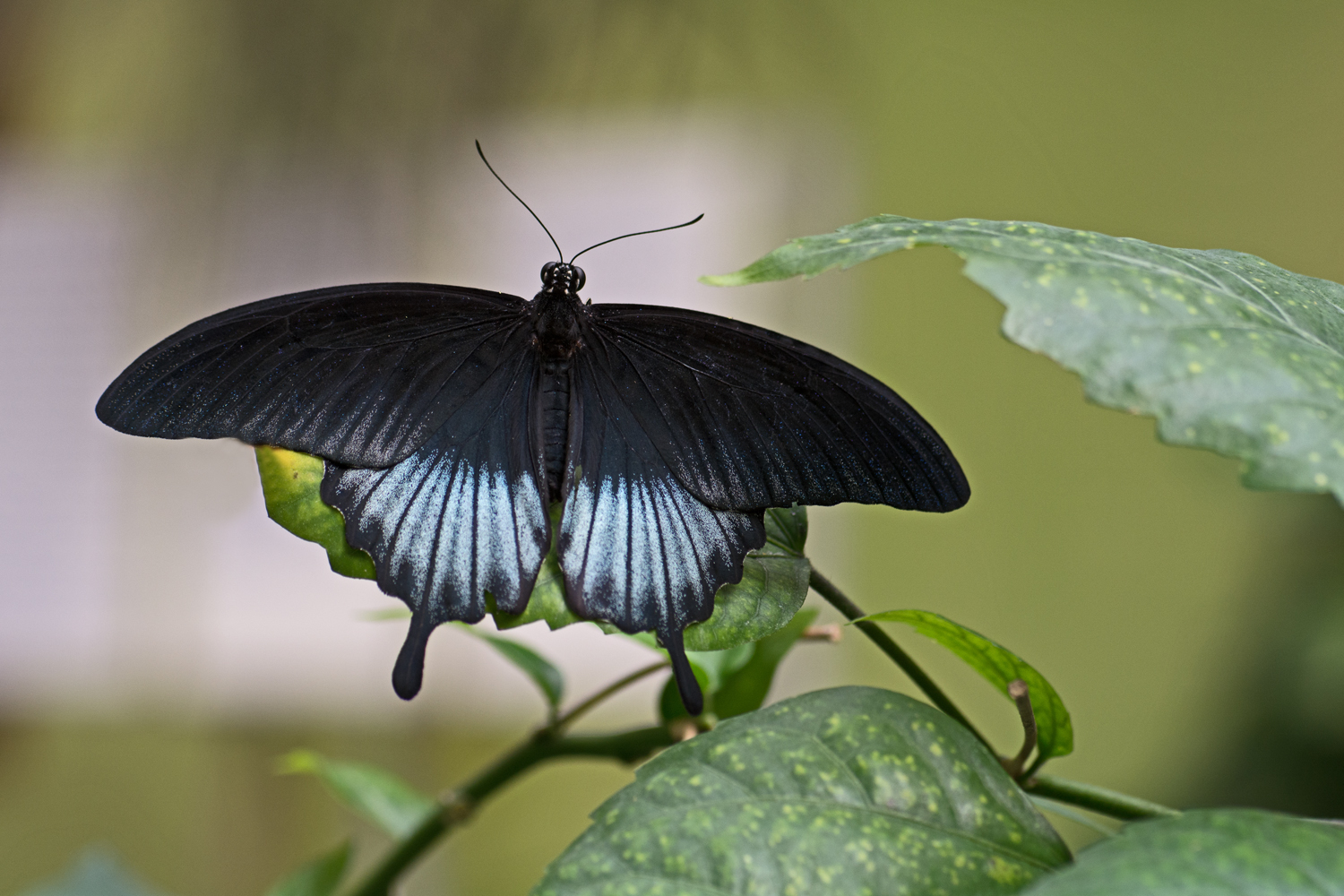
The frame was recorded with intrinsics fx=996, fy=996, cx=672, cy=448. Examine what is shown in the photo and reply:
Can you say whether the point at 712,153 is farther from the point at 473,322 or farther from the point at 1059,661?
the point at 473,322

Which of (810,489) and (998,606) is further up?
(810,489)

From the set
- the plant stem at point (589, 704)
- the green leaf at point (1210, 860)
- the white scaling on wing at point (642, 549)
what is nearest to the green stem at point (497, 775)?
the plant stem at point (589, 704)

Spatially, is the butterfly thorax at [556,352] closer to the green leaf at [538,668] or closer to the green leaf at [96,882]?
the green leaf at [538,668]

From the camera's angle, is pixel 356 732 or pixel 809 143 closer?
pixel 809 143

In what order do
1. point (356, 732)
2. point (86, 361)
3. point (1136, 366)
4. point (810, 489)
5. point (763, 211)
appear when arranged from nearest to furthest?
point (1136, 366) < point (810, 489) < point (763, 211) < point (356, 732) < point (86, 361)

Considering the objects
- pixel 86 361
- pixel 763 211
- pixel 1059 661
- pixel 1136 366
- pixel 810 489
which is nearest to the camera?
pixel 1136 366

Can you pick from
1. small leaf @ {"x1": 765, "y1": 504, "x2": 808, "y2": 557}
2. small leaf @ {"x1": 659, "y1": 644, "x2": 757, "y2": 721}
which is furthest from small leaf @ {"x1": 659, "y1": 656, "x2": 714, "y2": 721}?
small leaf @ {"x1": 765, "y1": 504, "x2": 808, "y2": 557}

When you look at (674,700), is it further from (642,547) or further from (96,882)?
(96,882)

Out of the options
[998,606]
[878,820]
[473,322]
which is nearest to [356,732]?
[998,606]
